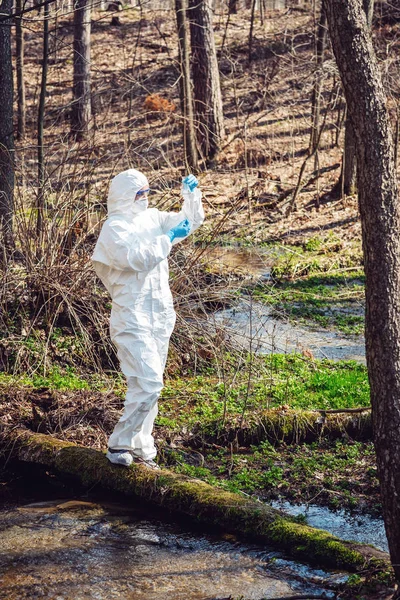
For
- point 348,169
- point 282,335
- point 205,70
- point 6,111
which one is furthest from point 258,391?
point 205,70

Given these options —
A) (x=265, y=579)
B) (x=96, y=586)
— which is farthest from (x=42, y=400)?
(x=265, y=579)

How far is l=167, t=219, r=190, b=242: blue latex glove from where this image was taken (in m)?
6.20

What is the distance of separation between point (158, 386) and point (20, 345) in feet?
9.44

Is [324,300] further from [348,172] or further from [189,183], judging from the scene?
Answer: [189,183]

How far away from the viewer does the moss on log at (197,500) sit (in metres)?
5.18

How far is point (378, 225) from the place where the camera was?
467 centimetres

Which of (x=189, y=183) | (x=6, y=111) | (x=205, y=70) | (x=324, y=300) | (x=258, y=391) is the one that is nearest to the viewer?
(x=189, y=183)

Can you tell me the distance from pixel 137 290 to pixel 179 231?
557 millimetres

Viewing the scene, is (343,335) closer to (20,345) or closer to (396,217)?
(20,345)

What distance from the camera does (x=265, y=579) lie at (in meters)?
5.08

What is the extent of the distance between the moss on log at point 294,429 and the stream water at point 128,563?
1.47 metres

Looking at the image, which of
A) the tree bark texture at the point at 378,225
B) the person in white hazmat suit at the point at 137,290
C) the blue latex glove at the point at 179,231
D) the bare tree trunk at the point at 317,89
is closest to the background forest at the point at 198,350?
the tree bark texture at the point at 378,225

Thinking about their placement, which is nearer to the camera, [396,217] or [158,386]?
[396,217]

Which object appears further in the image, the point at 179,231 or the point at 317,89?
the point at 317,89
